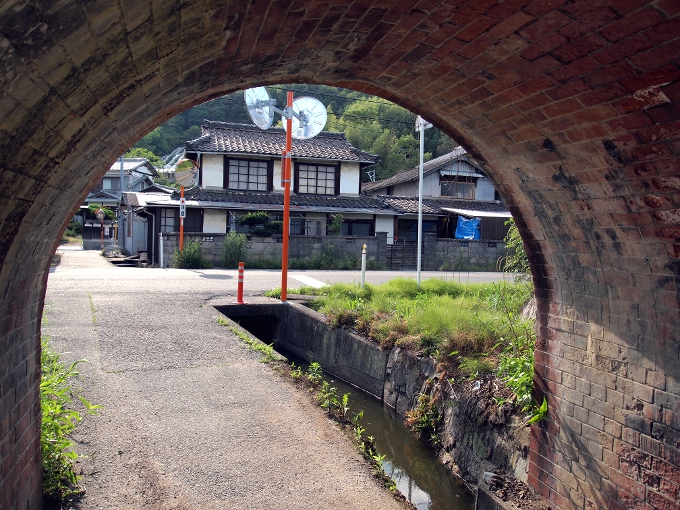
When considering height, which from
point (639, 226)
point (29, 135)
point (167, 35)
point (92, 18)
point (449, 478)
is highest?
point (167, 35)

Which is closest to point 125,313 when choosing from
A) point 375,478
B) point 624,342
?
point 375,478

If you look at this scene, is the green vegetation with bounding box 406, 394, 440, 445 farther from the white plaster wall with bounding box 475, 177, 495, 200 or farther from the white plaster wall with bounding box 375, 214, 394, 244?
the white plaster wall with bounding box 475, 177, 495, 200

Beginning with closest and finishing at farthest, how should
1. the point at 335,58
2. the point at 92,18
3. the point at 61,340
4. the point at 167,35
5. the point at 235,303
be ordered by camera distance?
the point at 92,18
the point at 167,35
the point at 335,58
the point at 61,340
the point at 235,303

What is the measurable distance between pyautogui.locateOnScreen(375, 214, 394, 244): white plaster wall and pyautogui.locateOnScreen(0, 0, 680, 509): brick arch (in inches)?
848

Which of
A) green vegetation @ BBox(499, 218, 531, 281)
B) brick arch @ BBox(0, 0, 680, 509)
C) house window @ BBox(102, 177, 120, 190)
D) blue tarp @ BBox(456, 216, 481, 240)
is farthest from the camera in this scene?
house window @ BBox(102, 177, 120, 190)

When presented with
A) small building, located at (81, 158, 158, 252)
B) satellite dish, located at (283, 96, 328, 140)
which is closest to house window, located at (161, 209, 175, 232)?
small building, located at (81, 158, 158, 252)

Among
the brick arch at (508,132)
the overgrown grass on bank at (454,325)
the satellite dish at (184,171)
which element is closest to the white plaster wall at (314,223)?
the satellite dish at (184,171)

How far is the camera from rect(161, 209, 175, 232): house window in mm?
23672

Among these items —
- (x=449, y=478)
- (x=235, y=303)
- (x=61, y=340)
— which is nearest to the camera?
(x=449, y=478)

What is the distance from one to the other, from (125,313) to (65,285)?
3.73 metres

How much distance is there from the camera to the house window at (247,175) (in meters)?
24.7

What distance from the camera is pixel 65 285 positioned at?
12.1 meters

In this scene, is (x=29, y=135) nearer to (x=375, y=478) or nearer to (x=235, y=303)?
(x=375, y=478)

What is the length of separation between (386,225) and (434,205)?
3.66 meters
